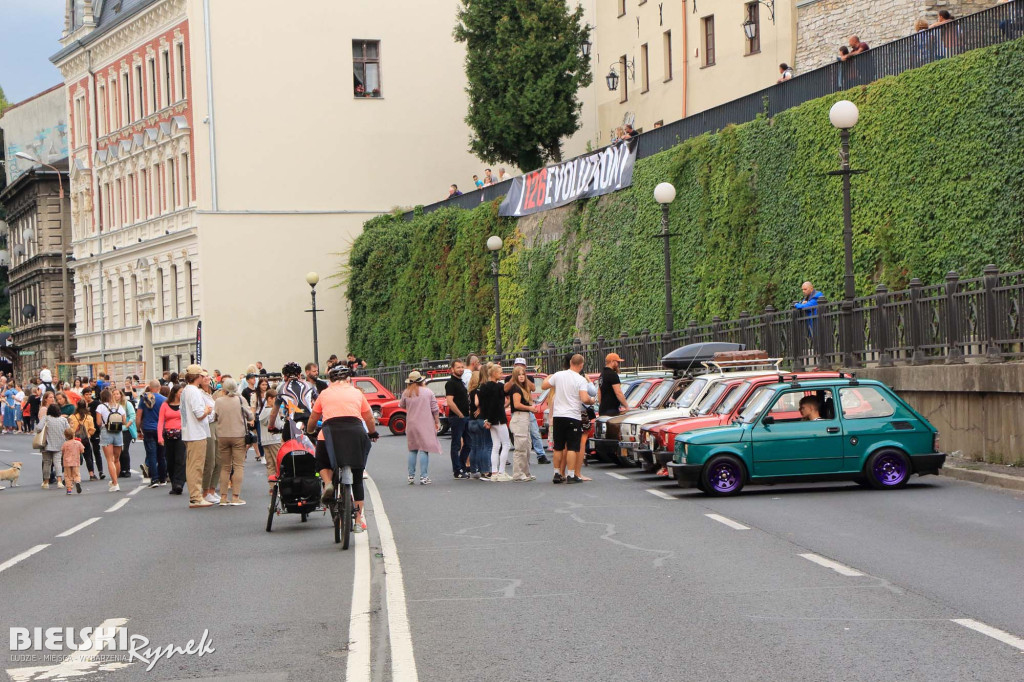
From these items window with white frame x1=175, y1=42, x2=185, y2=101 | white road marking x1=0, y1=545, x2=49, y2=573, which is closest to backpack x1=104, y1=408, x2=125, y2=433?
white road marking x1=0, y1=545, x2=49, y2=573

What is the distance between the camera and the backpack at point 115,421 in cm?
2500

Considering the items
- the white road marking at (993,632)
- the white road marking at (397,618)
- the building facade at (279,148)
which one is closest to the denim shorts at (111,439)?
the white road marking at (397,618)

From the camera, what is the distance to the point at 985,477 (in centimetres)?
1806

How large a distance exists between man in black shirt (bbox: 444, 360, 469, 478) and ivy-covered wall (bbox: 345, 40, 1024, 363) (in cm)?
854

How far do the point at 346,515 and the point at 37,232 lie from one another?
82.6 metres

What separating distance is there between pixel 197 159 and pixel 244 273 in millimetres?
5387

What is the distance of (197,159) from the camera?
214 ft

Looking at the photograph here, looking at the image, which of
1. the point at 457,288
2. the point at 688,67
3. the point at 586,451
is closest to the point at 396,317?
the point at 457,288

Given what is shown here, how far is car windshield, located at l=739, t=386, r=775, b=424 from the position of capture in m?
18.1

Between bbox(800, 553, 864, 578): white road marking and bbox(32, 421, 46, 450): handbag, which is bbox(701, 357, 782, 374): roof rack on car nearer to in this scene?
bbox(800, 553, 864, 578): white road marking

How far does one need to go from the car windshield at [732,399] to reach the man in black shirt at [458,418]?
443cm

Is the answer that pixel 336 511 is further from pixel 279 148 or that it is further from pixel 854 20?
pixel 279 148

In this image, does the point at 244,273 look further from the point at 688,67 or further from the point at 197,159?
the point at 688,67

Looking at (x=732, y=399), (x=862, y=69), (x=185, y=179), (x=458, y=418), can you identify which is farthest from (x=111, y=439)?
(x=185, y=179)
